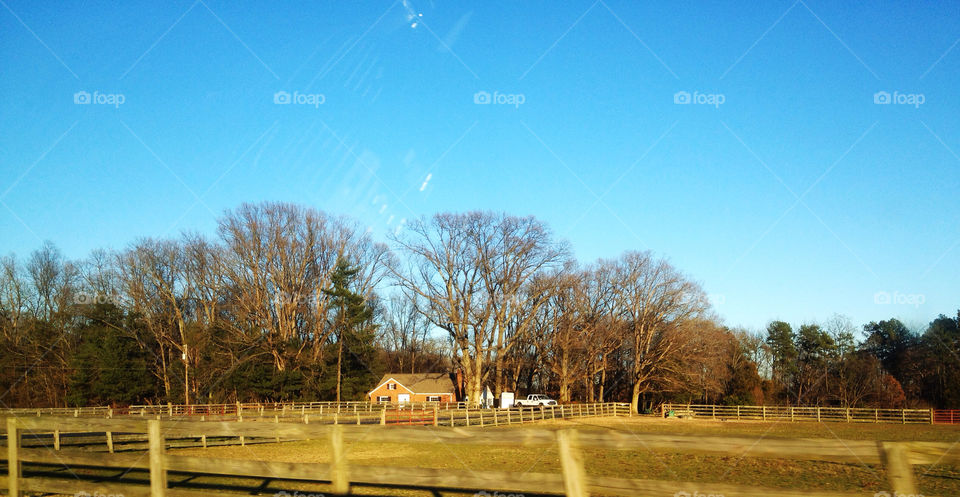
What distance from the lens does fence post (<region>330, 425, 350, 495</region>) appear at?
17.8 feet

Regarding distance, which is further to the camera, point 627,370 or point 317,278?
point 627,370

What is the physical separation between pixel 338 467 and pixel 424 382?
68.2m

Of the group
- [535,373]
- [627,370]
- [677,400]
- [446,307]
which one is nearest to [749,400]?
[677,400]

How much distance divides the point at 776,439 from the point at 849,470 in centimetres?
1173

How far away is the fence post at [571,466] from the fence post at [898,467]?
189cm

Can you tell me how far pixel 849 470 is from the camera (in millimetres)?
13922

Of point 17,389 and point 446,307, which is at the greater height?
point 446,307

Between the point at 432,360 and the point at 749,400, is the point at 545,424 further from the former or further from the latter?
the point at 432,360

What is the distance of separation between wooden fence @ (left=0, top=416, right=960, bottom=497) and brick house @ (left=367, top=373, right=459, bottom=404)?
213ft

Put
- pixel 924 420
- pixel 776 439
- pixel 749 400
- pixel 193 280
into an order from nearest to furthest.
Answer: pixel 776 439 → pixel 924 420 → pixel 193 280 → pixel 749 400

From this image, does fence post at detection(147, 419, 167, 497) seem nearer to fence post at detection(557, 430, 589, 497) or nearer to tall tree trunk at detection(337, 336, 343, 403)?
fence post at detection(557, 430, 589, 497)

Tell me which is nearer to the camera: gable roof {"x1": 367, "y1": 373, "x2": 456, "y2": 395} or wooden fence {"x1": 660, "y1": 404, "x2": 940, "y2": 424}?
wooden fence {"x1": 660, "y1": 404, "x2": 940, "y2": 424}

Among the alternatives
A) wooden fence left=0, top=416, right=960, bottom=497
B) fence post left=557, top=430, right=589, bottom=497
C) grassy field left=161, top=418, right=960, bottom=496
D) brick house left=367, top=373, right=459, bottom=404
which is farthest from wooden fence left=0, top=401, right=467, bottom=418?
fence post left=557, top=430, right=589, bottom=497

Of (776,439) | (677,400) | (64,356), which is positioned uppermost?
(776,439)
